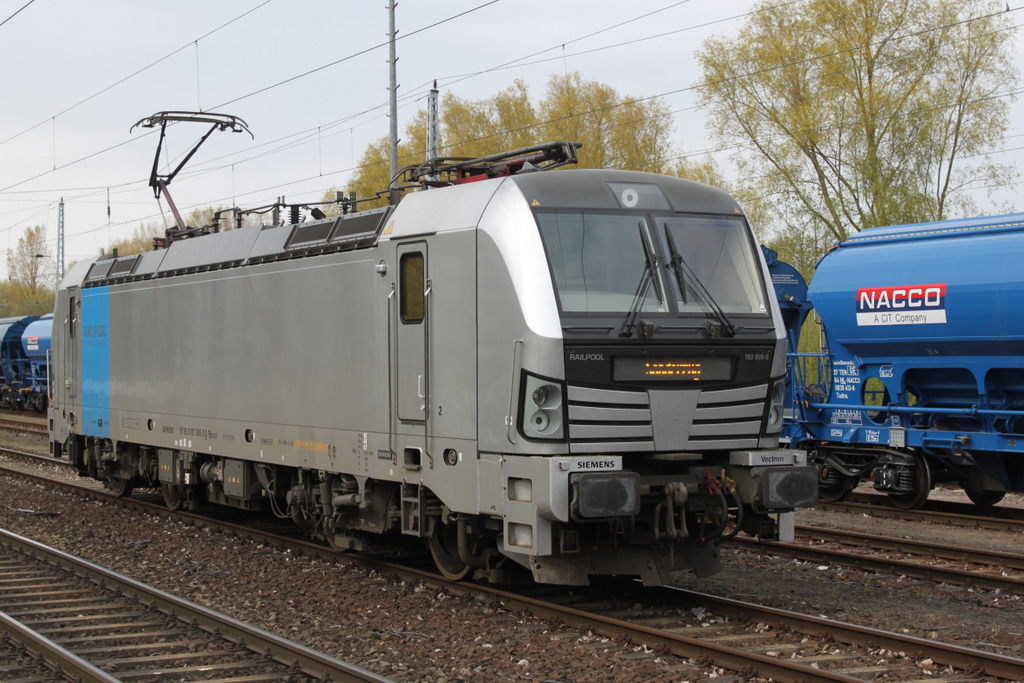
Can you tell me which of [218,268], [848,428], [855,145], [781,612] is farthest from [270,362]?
[855,145]

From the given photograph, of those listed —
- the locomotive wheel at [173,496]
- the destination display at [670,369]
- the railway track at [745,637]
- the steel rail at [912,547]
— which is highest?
the destination display at [670,369]

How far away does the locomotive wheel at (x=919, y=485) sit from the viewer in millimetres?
14023

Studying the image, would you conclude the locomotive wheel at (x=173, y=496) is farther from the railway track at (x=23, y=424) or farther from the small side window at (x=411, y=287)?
the railway track at (x=23, y=424)

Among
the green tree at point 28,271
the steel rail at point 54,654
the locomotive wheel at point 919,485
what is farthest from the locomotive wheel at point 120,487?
the green tree at point 28,271

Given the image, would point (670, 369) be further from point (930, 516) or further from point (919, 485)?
point (919, 485)

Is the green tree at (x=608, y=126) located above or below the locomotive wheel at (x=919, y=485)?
above

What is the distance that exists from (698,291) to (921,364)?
6.62m

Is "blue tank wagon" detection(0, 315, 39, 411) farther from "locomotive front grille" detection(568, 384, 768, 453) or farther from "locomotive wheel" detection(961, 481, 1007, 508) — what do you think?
"locomotive front grille" detection(568, 384, 768, 453)

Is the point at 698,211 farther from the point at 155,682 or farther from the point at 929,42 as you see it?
the point at 929,42

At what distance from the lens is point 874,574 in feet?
32.6

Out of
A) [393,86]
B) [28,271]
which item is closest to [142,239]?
[28,271]

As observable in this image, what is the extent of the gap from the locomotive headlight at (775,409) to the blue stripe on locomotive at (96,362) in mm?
9642

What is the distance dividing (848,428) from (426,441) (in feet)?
26.2

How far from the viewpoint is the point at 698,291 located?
8.22 meters
